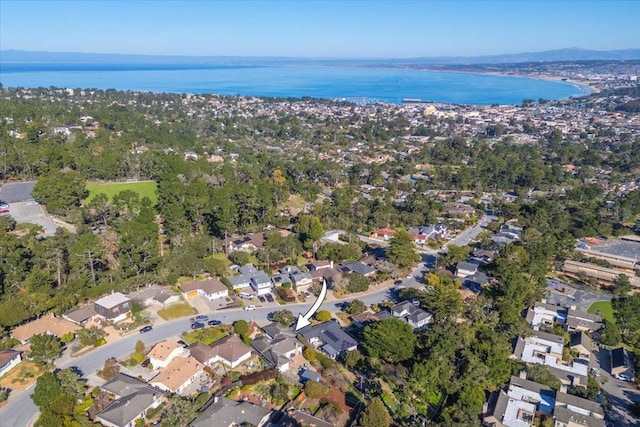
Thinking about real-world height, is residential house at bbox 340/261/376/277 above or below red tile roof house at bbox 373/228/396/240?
above

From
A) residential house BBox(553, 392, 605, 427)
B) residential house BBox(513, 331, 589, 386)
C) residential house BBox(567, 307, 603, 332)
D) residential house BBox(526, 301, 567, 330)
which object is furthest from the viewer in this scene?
residential house BBox(526, 301, 567, 330)

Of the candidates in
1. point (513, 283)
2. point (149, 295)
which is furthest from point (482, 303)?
point (149, 295)

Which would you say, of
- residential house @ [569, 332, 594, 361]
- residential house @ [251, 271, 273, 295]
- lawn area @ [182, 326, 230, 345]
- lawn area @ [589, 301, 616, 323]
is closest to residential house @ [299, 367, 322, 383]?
lawn area @ [182, 326, 230, 345]

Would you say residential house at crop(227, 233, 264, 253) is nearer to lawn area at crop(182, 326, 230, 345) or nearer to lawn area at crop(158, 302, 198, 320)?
lawn area at crop(158, 302, 198, 320)

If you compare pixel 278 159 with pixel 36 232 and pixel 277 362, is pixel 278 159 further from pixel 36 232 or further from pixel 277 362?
pixel 277 362

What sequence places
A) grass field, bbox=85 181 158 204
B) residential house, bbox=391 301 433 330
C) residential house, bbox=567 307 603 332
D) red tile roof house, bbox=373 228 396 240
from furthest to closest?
grass field, bbox=85 181 158 204 < red tile roof house, bbox=373 228 396 240 < residential house, bbox=391 301 433 330 < residential house, bbox=567 307 603 332

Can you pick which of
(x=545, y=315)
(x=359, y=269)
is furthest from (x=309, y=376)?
(x=545, y=315)

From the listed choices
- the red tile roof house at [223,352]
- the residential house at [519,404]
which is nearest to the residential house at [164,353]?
the red tile roof house at [223,352]

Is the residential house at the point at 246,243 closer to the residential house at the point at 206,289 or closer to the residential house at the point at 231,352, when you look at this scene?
the residential house at the point at 206,289
